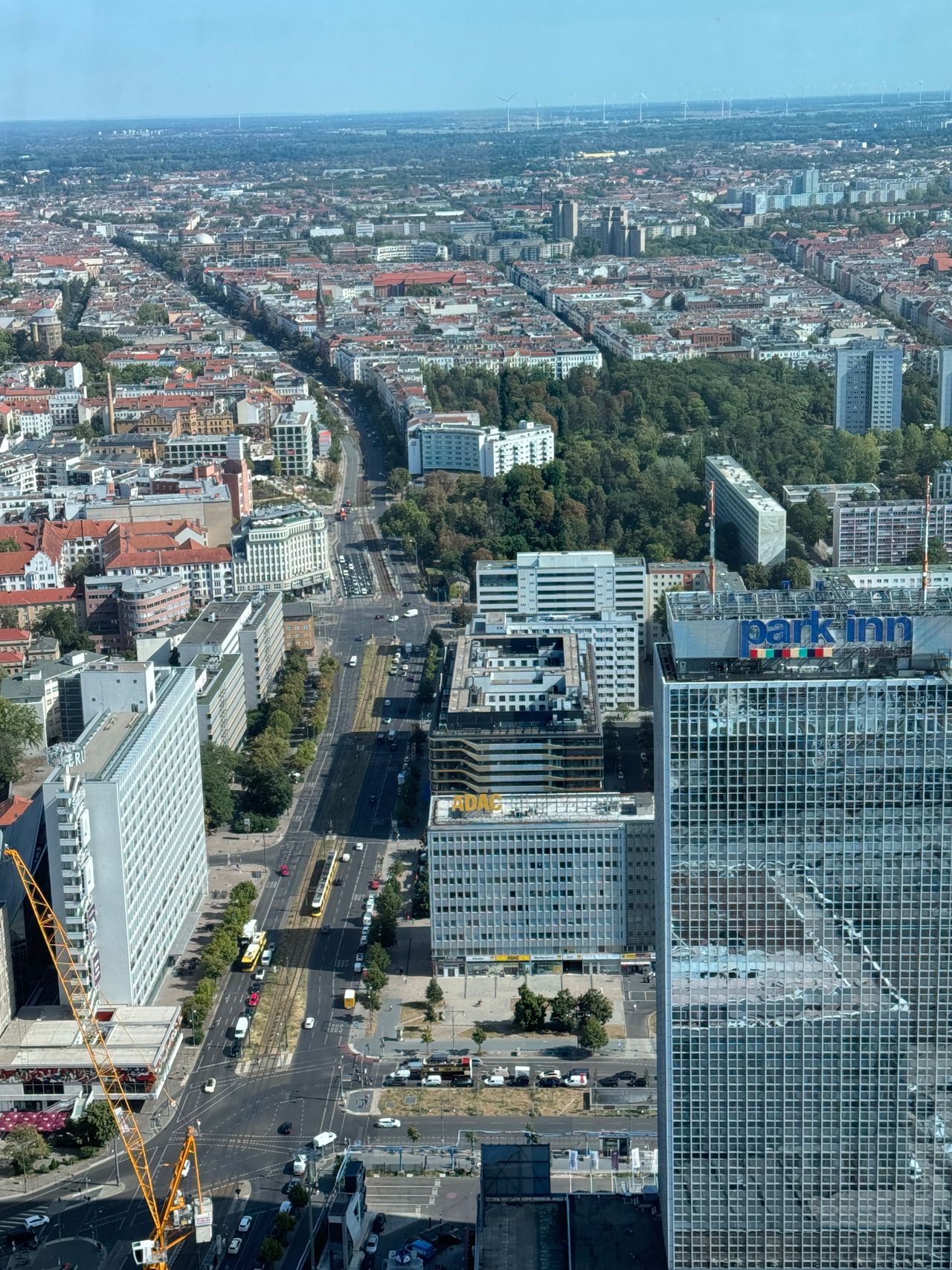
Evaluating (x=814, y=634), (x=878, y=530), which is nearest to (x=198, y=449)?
(x=878, y=530)

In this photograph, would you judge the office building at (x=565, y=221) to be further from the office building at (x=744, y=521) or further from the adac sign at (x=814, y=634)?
the adac sign at (x=814, y=634)

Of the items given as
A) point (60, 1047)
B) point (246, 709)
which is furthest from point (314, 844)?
point (60, 1047)

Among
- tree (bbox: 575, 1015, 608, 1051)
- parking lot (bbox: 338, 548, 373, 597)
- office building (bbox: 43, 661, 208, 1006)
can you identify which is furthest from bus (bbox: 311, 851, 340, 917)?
parking lot (bbox: 338, 548, 373, 597)

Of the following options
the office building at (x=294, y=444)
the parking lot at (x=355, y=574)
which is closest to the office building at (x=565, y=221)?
the office building at (x=294, y=444)

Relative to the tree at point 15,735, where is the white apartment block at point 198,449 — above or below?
above

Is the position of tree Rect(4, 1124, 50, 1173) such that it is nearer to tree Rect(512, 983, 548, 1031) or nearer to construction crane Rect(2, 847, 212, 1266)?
construction crane Rect(2, 847, 212, 1266)

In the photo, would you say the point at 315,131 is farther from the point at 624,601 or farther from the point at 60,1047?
the point at 60,1047
